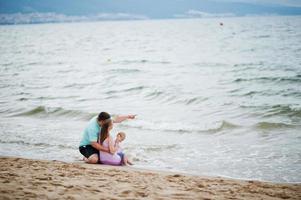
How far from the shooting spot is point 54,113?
1620 cm

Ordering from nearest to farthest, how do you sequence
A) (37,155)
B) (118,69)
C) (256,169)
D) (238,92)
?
(256,169) < (37,155) < (238,92) < (118,69)

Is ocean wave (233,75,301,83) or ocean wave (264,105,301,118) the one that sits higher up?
ocean wave (233,75,301,83)

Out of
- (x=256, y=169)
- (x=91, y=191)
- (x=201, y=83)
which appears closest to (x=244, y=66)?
(x=201, y=83)

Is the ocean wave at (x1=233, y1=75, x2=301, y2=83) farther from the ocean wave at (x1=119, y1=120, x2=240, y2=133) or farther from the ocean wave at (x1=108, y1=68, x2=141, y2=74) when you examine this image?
the ocean wave at (x1=108, y1=68, x2=141, y2=74)

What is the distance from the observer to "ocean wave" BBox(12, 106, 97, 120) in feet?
51.3

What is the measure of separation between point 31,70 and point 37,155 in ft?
78.0

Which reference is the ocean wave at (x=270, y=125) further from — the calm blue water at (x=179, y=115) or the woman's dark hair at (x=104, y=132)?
the woman's dark hair at (x=104, y=132)

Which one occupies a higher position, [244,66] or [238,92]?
[244,66]

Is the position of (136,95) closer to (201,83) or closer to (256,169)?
(201,83)

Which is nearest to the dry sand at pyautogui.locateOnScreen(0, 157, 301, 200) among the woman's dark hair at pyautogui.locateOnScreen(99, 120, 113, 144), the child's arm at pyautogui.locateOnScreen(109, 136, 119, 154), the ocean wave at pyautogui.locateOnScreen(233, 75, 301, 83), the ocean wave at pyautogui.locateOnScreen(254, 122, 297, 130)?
the child's arm at pyautogui.locateOnScreen(109, 136, 119, 154)

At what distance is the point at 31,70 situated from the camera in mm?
32688

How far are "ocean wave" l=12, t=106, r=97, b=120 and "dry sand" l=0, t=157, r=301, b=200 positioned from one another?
7164mm

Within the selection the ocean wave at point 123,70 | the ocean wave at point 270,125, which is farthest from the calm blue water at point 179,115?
the ocean wave at point 123,70

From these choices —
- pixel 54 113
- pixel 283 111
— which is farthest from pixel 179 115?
pixel 54 113
